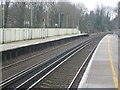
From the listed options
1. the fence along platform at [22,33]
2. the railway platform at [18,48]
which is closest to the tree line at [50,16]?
the fence along platform at [22,33]

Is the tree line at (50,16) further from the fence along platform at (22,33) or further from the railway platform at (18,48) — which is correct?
the railway platform at (18,48)

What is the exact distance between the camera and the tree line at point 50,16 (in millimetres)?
48219

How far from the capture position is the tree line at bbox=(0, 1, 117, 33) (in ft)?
158

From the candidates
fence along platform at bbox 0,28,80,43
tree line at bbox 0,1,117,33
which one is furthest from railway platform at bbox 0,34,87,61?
tree line at bbox 0,1,117,33

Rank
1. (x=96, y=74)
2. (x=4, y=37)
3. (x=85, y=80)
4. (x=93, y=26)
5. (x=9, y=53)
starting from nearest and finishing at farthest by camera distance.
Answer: (x=85, y=80) < (x=96, y=74) < (x=9, y=53) < (x=4, y=37) < (x=93, y=26)

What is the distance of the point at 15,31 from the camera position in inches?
1443

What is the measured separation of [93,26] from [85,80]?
388 ft

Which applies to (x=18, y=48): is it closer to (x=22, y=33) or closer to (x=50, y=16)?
(x=22, y=33)

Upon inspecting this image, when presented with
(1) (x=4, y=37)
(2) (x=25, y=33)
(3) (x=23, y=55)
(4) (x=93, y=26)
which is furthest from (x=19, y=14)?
(4) (x=93, y=26)

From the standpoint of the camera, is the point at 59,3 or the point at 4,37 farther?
the point at 59,3

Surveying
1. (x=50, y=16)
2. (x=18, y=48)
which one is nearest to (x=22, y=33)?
(x=18, y=48)

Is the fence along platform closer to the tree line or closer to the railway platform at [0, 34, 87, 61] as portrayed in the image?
the tree line

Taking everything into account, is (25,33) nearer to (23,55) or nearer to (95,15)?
(23,55)

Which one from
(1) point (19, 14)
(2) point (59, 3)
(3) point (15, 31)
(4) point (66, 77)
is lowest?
(4) point (66, 77)
